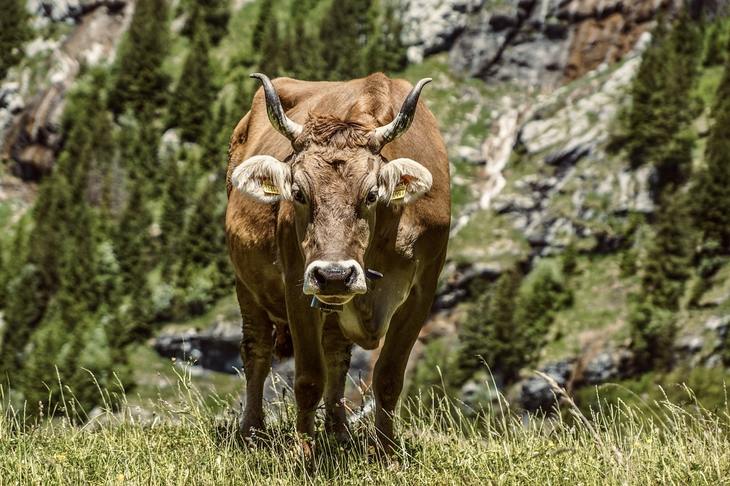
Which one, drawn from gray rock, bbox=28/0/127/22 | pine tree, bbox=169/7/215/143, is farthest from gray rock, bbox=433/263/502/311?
gray rock, bbox=28/0/127/22

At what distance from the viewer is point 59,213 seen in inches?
4082

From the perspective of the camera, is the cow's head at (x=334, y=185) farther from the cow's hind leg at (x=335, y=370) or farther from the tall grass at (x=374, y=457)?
the cow's hind leg at (x=335, y=370)

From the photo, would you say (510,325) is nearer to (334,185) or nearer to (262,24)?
(262,24)

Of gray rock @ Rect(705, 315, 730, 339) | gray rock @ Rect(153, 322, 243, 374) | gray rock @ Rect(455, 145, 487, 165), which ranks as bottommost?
gray rock @ Rect(153, 322, 243, 374)

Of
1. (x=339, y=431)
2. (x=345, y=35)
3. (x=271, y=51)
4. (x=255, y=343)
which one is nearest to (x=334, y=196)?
(x=339, y=431)

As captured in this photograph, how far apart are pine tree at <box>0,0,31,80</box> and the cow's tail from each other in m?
119

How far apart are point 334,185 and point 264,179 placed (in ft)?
2.31

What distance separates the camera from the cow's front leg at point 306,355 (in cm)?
767

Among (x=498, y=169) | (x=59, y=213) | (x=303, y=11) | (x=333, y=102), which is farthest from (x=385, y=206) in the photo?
(x=303, y=11)

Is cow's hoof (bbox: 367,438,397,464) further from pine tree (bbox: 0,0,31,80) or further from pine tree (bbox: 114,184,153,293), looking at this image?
pine tree (bbox: 0,0,31,80)

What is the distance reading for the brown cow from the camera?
22.8 ft

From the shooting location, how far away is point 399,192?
7371 mm

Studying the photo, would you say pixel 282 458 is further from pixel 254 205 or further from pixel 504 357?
pixel 504 357

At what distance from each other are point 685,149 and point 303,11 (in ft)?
178
